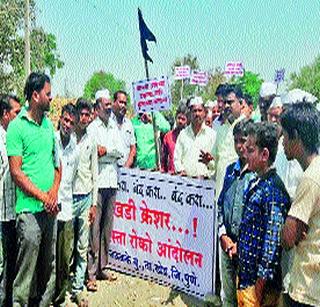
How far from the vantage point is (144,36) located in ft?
21.9

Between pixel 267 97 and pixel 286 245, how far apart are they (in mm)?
2900

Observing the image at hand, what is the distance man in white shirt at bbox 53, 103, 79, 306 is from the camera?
5.18 m

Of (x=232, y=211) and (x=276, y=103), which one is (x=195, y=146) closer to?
(x=276, y=103)

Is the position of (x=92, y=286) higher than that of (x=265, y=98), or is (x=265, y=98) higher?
(x=265, y=98)

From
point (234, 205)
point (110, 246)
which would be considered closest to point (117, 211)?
point (110, 246)

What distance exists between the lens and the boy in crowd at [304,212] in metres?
2.73

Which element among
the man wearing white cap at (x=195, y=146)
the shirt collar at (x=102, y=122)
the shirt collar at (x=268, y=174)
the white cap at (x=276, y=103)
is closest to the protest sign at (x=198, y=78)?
the man wearing white cap at (x=195, y=146)

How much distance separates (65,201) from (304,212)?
9.51ft

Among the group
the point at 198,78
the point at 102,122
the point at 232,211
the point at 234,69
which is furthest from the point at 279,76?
the point at 232,211

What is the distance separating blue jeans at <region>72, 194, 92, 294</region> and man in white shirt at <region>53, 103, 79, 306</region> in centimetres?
16

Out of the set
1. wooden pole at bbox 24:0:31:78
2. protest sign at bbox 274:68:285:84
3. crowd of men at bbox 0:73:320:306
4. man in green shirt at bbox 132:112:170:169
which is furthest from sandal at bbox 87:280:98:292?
wooden pole at bbox 24:0:31:78

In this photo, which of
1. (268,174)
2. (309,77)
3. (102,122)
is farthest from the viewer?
(309,77)

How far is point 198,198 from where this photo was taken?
5.23 metres

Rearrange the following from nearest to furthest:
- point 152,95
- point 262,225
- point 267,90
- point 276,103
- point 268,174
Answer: point 262,225, point 268,174, point 276,103, point 267,90, point 152,95
